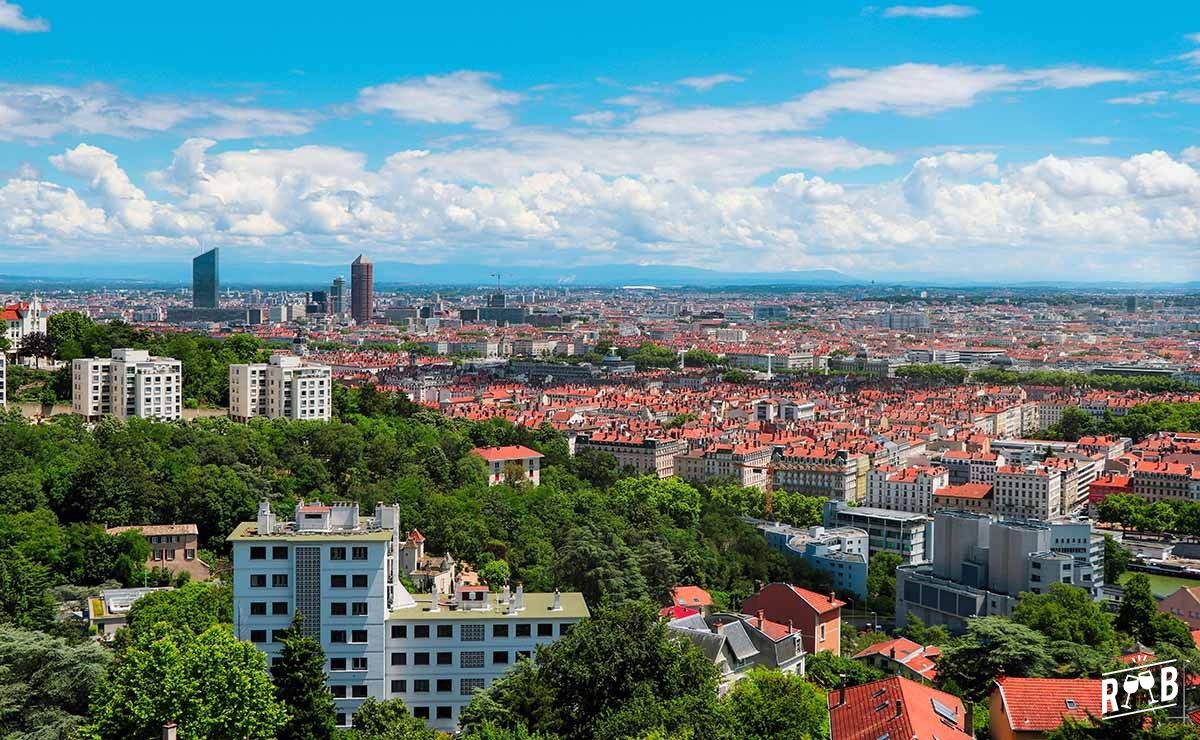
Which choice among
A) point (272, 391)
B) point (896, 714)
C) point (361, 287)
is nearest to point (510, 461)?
point (272, 391)

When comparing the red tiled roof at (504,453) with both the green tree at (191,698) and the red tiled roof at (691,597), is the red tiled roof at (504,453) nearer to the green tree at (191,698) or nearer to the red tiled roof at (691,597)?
the red tiled roof at (691,597)

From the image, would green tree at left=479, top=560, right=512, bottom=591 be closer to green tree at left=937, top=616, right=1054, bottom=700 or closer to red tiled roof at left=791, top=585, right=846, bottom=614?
red tiled roof at left=791, top=585, right=846, bottom=614

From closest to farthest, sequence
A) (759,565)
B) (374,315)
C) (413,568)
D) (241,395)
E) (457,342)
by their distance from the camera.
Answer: (413,568)
(759,565)
(241,395)
(457,342)
(374,315)

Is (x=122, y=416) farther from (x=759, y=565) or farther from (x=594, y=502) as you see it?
(x=759, y=565)

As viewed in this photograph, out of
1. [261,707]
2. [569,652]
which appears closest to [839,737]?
[569,652]

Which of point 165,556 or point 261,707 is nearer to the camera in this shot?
point 261,707

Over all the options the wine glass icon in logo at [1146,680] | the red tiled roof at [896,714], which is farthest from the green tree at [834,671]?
the wine glass icon in logo at [1146,680]

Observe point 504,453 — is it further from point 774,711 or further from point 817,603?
point 774,711
